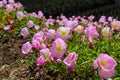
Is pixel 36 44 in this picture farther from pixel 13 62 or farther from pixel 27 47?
pixel 13 62

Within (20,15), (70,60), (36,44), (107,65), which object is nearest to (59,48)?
(70,60)

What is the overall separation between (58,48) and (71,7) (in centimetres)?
1219

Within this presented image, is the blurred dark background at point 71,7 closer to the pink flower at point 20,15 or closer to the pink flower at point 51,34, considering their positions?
the pink flower at point 20,15

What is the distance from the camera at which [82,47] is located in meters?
5.20

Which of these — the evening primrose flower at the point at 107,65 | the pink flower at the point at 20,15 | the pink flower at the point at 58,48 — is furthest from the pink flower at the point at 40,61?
the pink flower at the point at 20,15

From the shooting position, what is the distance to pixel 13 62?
18.1ft

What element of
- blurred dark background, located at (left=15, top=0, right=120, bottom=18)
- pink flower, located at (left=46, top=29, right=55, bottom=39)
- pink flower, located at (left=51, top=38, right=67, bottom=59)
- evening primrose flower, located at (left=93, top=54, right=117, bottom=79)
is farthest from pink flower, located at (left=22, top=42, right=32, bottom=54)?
blurred dark background, located at (left=15, top=0, right=120, bottom=18)

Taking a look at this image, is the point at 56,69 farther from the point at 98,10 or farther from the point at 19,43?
the point at 98,10

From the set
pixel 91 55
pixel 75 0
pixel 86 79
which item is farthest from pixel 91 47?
pixel 75 0

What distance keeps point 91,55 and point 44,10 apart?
1080cm

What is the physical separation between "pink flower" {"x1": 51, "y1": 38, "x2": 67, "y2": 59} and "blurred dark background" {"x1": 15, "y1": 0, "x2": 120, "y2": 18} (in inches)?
418

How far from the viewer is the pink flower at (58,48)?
4.00 meters

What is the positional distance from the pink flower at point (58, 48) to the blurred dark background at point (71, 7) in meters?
10.6

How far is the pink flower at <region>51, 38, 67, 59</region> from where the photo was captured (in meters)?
4.00
